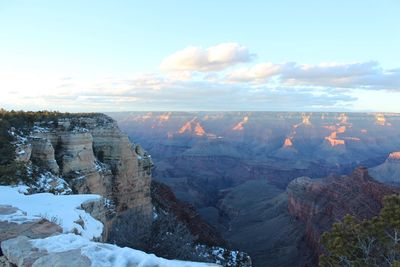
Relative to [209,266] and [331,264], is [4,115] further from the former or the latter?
[209,266]

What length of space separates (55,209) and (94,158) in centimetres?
1209

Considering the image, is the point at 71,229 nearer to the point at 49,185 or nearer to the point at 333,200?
the point at 49,185

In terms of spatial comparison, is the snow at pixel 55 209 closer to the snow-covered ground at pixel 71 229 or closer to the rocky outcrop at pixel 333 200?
the snow-covered ground at pixel 71 229

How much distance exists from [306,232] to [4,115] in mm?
47081

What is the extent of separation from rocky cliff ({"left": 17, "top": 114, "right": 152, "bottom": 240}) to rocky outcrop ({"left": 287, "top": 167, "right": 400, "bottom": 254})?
22801 mm

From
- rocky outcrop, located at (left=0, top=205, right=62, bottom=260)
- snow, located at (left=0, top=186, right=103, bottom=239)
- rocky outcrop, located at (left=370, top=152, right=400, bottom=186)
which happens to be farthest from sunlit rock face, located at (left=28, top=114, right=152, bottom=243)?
rocky outcrop, located at (left=370, top=152, right=400, bottom=186)

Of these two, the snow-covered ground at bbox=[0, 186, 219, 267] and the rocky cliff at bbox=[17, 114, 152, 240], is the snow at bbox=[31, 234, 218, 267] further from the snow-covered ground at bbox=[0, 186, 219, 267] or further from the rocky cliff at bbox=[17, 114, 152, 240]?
the rocky cliff at bbox=[17, 114, 152, 240]

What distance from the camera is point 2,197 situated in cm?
1373

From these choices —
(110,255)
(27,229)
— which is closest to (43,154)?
(27,229)

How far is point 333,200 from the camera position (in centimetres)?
5778

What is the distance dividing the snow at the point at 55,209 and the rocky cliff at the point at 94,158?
389 centimetres

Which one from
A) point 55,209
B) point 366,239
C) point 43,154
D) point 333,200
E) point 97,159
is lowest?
point 333,200

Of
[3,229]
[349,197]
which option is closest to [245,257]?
[349,197]

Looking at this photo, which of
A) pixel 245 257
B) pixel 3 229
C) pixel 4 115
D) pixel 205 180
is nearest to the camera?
pixel 3 229
